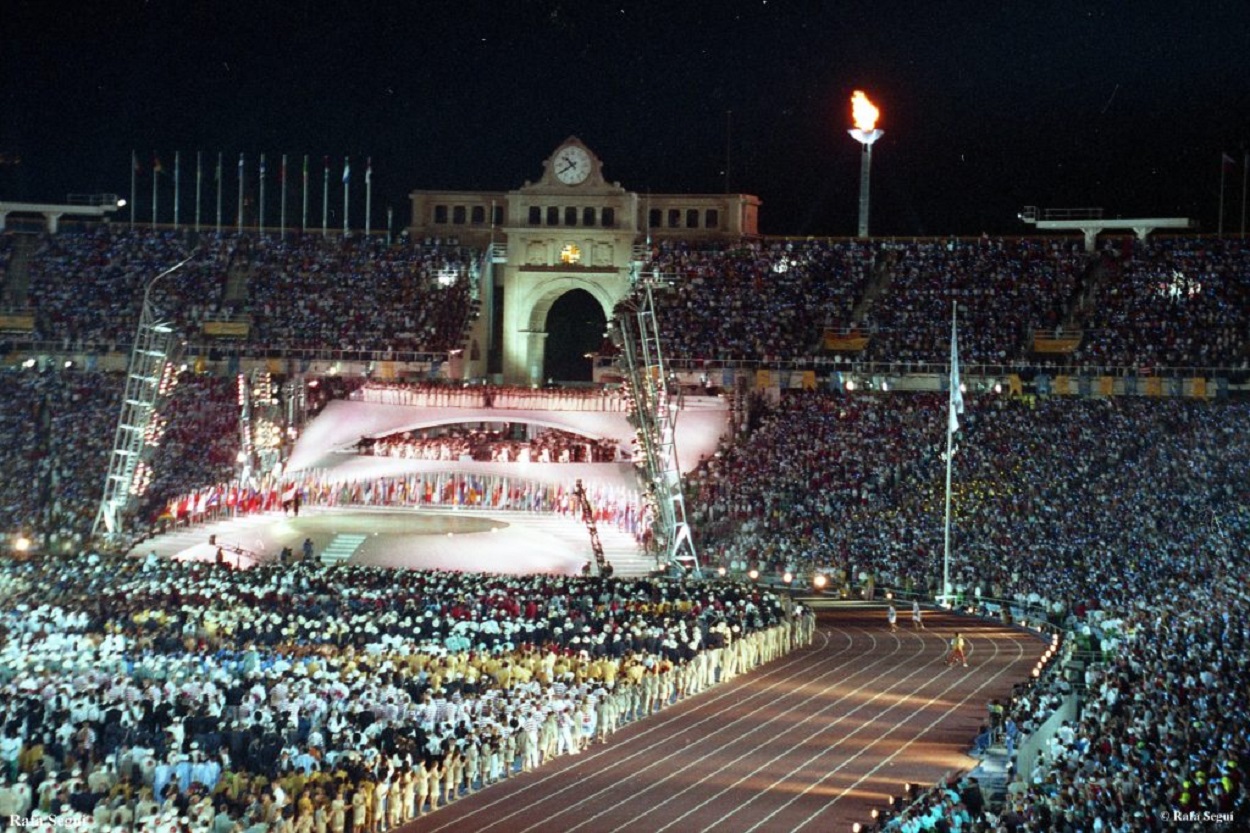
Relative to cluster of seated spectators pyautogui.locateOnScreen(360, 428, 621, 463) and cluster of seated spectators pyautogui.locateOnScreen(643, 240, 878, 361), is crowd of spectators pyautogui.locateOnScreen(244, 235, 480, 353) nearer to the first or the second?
cluster of seated spectators pyautogui.locateOnScreen(360, 428, 621, 463)

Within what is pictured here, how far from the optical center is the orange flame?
68.3 meters

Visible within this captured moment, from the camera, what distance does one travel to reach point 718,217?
70125mm

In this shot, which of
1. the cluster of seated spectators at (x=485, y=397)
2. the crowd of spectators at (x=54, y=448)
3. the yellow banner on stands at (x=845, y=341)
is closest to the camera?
the crowd of spectators at (x=54, y=448)

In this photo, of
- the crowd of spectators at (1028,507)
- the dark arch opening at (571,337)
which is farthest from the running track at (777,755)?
the dark arch opening at (571,337)

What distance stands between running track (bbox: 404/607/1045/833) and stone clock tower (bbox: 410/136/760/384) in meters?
31.6

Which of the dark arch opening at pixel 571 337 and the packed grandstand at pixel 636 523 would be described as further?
the dark arch opening at pixel 571 337

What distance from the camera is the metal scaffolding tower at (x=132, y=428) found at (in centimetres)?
5172

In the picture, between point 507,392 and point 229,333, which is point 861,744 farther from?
point 229,333

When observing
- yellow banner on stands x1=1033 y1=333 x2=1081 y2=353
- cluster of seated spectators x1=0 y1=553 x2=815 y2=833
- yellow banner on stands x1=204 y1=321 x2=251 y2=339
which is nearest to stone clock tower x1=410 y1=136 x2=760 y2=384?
yellow banner on stands x1=204 y1=321 x2=251 y2=339

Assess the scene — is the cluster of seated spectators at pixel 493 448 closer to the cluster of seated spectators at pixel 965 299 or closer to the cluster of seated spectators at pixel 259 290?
the cluster of seated spectators at pixel 965 299

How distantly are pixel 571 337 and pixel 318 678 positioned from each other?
157 ft

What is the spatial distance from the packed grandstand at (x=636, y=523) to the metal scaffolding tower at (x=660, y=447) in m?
1.12

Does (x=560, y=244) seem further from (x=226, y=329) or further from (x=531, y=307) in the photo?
(x=226, y=329)

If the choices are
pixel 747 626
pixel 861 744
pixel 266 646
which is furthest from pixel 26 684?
pixel 747 626
